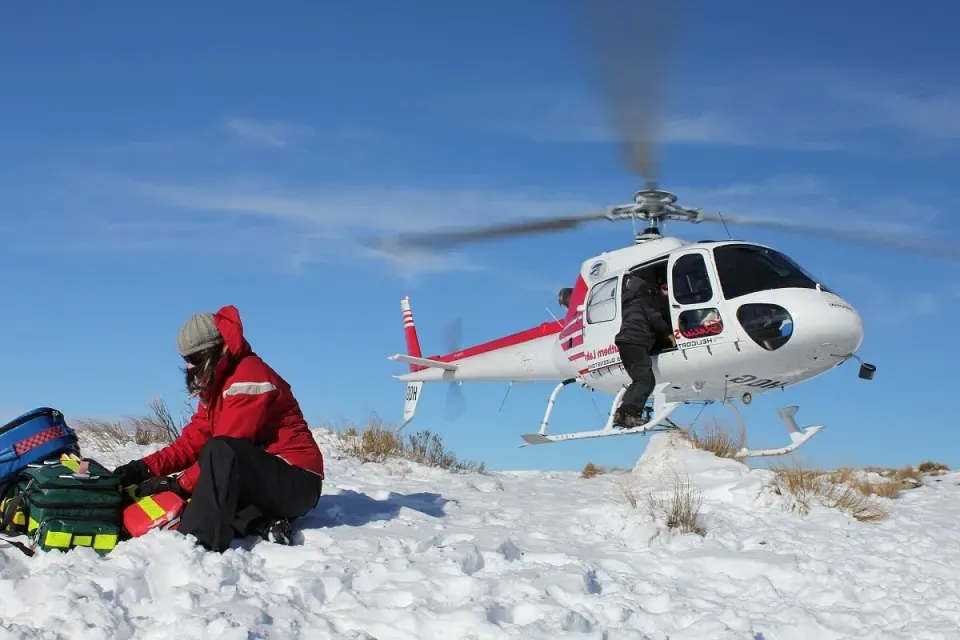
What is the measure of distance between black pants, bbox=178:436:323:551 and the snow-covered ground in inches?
5.8

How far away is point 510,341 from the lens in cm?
1396

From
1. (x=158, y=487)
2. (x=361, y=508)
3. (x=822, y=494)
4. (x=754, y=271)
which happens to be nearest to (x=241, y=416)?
(x=158, y=487)

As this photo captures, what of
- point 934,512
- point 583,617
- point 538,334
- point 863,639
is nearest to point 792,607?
point 863,639

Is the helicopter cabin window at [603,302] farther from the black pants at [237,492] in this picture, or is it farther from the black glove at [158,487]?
the black glove at [158,487]

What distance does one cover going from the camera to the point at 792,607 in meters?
5.28

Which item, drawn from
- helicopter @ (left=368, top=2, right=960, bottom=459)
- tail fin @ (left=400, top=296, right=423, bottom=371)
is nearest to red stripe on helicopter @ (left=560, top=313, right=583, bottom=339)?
helicopter @ (left=368, top=2, right=960, bottom=459)

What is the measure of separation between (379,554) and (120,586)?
146 cm

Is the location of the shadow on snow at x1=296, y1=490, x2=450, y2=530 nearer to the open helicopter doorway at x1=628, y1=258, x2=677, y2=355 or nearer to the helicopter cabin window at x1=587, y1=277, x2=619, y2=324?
the open helicopter doorway at x1=628, y1=258, x2=677, y2=355

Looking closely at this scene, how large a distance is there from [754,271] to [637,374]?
1.82 m

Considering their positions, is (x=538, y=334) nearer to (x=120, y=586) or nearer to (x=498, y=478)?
(x=498, y=478)

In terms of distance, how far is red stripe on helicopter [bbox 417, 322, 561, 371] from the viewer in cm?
1341

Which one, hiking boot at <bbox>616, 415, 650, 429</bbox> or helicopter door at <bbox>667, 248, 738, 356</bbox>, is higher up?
helicopter door at <bbox>667, 248, 738, 356</bbox>

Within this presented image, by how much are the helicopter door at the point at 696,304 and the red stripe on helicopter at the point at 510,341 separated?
9.18 feet

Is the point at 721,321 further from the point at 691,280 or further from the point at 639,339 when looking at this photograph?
the point at 639,339
